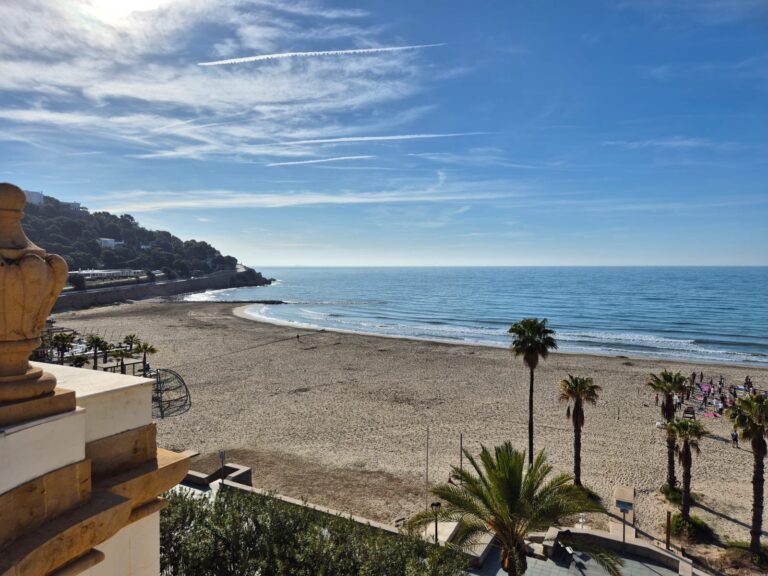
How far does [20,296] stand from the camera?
9.44 ft

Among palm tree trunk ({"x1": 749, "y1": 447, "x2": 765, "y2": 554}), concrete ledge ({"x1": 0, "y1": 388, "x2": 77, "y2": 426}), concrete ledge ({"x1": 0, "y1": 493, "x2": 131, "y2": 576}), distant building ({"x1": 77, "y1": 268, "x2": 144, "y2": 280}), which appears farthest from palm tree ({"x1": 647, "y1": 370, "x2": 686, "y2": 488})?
distant building ({"x1": 77, "y1": 268, "x2": 144, "y2": 280})

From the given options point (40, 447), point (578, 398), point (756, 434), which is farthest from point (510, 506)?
point (578, 398)

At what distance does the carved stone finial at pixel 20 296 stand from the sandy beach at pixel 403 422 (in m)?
16.2

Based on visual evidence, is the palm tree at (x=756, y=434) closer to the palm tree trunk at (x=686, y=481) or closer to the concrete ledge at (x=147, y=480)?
the palm tree trunk at (x=686, y=481)

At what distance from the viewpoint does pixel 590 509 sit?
11594 mm

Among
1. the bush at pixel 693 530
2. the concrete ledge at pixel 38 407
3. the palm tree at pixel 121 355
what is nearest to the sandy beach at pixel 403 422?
the bush at pixel 693 530

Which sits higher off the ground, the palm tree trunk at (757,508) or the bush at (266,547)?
the bush at (266,547)

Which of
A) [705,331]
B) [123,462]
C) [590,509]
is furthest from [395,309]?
[123,462]

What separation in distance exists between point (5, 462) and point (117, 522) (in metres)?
0.89

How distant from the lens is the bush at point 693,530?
54.7ft

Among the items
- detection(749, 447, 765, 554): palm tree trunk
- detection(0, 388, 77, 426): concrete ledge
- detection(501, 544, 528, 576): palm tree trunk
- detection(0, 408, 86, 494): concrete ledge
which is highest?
detection(0, 388, 77, 426): concrete ledge

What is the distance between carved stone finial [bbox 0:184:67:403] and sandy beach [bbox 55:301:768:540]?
1621cm

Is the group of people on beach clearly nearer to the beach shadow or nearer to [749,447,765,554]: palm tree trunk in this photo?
the beach shadow

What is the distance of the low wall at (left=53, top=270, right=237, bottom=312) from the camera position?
90.2 meters
